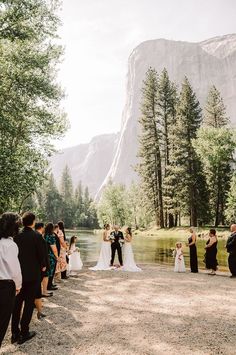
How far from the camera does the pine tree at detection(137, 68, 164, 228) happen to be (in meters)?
55.3

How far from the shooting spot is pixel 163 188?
5353 cm

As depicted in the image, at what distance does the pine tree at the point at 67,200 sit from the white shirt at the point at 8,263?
10497 cm

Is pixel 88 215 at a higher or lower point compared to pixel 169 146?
lower

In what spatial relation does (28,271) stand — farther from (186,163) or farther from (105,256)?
(186,163)

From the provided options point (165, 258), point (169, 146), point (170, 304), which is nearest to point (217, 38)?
point (169, 146)

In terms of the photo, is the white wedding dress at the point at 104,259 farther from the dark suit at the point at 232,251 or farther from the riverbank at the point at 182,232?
the riverbank at the point at 182,232

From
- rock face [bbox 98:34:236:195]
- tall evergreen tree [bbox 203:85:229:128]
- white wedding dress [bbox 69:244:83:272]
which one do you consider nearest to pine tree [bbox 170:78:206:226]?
tall evergreen tree [bbox 203:85:229:128]

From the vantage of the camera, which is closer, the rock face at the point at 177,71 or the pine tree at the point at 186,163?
the pine tree at the point at 186,163

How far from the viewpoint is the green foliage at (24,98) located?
13913 millimetres

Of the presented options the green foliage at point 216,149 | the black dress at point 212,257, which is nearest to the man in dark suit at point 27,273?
the black dress at point 212,257

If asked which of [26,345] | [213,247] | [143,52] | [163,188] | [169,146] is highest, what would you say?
[143,52]

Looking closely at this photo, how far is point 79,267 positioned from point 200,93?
150960 mm

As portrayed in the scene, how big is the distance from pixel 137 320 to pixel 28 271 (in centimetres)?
284

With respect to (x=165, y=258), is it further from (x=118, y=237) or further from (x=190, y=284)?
(x=190, y=284)
